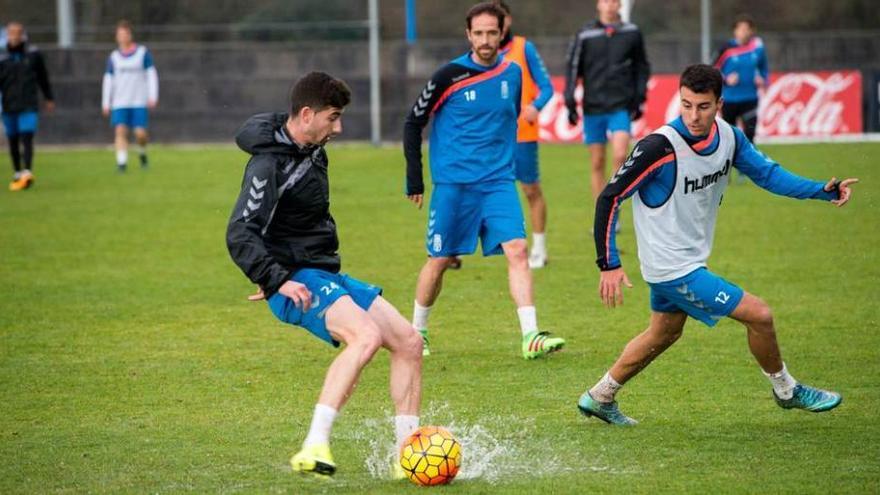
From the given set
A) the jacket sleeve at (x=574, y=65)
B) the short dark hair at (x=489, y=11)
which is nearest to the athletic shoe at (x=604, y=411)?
the short dark hair at (x=489, y=11)

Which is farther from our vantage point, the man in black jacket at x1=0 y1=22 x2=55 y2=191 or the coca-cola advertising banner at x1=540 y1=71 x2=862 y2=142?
the coca-cola advertising banner at x1=540 y1=71 x2=862 y2=142

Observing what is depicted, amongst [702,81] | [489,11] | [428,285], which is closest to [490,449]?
[702,81]

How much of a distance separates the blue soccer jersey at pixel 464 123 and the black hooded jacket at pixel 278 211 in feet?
8.78

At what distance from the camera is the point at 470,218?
870 cm

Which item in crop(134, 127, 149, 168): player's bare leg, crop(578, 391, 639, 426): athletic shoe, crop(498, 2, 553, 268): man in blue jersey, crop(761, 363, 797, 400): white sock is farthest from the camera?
crop(134, 127, 149, 168): player's bare leg

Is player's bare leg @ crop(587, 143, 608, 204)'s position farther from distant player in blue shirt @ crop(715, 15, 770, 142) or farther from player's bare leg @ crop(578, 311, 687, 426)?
player's bare leg @ crop(578, 311, 687, 426)

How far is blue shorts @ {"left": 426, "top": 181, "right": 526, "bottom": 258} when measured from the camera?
8641 mm

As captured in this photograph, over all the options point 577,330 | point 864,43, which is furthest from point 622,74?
point 864,43

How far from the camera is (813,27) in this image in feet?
93.4

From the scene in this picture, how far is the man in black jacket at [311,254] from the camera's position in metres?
5.49

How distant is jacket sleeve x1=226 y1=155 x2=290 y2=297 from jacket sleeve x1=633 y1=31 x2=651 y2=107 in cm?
856

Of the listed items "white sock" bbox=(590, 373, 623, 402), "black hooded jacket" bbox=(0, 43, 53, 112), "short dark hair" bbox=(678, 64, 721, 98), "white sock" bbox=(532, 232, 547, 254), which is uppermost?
"short dark hair" bbox=(678, 64, 721, 98)

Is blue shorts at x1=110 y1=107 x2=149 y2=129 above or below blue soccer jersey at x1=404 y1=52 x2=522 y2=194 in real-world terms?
below

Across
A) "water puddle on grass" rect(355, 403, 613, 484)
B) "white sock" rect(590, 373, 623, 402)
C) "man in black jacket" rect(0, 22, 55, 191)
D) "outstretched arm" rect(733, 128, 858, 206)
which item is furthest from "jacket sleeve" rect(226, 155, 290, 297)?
"man in black jacket" rect(0, 22, 55, 191)
